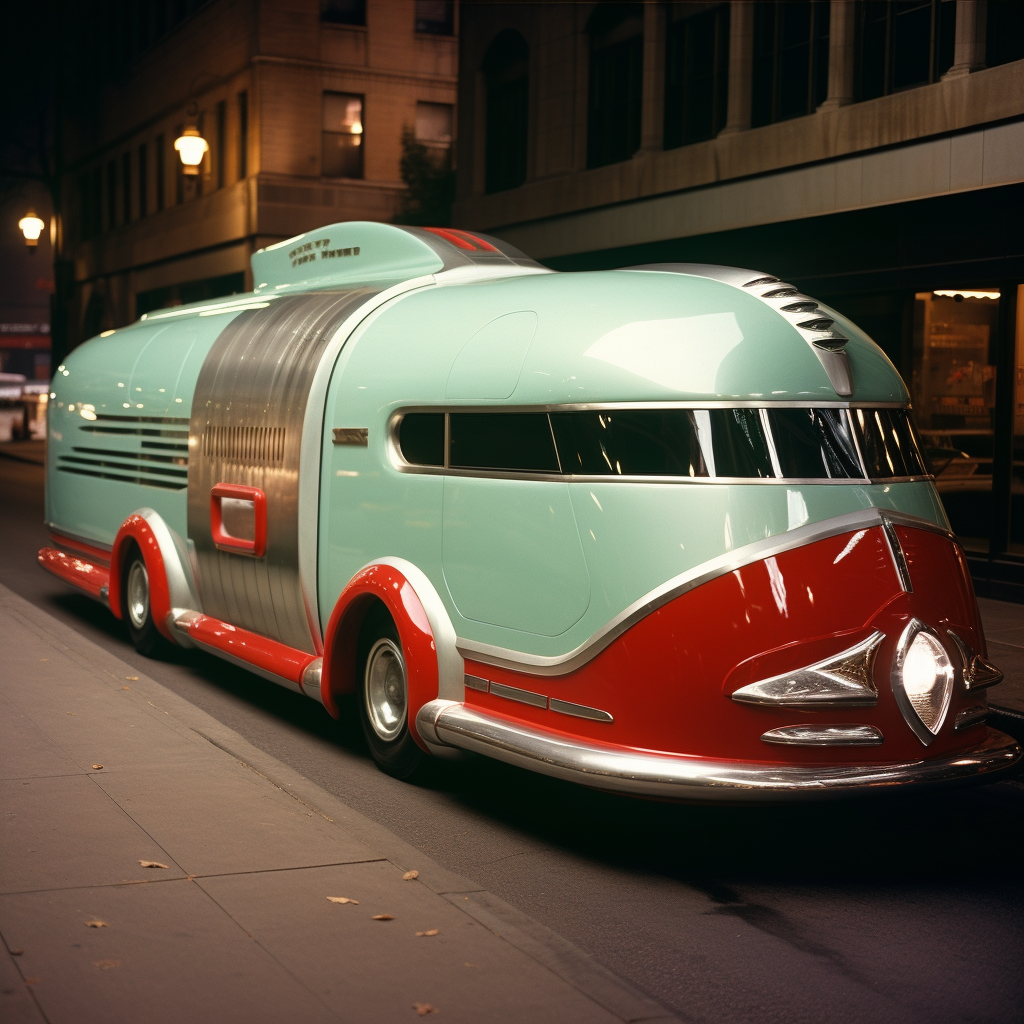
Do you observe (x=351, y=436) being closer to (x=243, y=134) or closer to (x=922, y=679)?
(x=922, y=679)

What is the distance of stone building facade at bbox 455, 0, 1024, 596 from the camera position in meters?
13.4

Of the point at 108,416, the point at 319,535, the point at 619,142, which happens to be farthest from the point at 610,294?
the point at 619,142

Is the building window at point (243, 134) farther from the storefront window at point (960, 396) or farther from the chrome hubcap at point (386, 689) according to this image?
the chrome hubcap at point (386, 689)

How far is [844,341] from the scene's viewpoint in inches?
237

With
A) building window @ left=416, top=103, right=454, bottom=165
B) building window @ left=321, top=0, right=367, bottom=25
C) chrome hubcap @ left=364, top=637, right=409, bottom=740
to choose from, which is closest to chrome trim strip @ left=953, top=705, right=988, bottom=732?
chrome hubcap @ left=364, top=637, right=409, bottom=740

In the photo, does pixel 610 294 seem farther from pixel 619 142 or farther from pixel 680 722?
pixel 619 142

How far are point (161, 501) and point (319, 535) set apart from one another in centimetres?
280

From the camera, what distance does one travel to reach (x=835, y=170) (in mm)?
15125

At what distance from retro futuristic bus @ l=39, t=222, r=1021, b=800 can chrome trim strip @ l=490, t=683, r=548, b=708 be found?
0.03 feet

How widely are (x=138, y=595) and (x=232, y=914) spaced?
20.5 feet

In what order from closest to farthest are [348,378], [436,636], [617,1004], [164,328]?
[617,1004]
[436,636]
[348,378]
[164,328]

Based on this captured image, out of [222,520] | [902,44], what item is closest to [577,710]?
[222,520]

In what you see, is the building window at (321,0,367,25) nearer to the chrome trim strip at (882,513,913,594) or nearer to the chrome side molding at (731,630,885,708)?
the chrome trim strip at (882,513,913,594)

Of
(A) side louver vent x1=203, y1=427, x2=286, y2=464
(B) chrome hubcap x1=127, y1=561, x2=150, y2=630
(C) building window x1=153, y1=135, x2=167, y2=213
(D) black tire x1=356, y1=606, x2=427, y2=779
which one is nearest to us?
(D) black tire x1=356, y1=606, x2=427, y2=779
